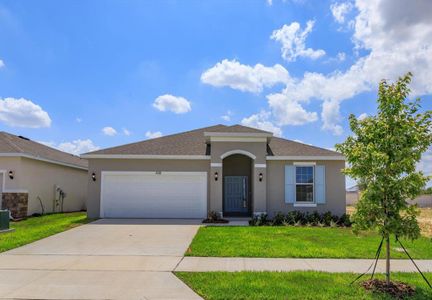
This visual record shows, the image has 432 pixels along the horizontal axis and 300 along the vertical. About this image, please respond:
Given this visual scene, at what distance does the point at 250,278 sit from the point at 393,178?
10.4 ft

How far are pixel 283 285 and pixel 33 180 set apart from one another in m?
16.4

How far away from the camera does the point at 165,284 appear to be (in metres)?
6.84

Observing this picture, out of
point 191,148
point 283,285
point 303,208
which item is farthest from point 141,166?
point 283,285

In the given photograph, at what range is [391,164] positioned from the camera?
21.7 ft

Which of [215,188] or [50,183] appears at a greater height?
[50,183]

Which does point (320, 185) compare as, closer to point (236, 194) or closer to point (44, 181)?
point (236, 194)

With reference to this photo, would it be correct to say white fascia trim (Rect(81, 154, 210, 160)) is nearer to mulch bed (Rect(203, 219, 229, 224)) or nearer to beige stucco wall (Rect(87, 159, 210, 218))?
beige stucco wall (Rect(87, 159, 210, 218))

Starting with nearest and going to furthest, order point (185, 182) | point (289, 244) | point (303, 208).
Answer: point (289, 244)
point (303, 208)
point (185, 182)

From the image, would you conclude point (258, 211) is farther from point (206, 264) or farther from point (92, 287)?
point (92, 287)

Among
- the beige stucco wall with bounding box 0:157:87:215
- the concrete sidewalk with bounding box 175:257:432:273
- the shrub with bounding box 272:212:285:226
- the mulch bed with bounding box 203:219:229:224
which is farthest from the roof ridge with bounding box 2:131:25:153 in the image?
the concrete sidewalk with bounding box 175:257:432:273

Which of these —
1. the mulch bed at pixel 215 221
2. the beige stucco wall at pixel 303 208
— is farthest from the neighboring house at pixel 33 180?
the beige stucco wall at pixel 303 208

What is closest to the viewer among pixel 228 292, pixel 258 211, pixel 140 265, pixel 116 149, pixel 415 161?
pixel 228 292

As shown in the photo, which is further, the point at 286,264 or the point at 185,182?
the point at 185,182

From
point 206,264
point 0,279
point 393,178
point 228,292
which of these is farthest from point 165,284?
point 393,178
